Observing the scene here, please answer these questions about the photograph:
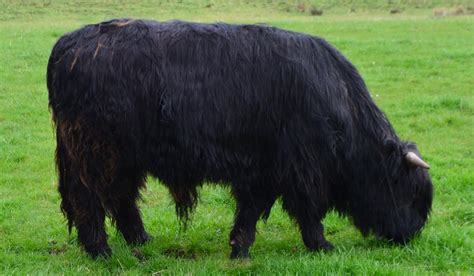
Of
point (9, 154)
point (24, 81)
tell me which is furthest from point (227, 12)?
point (9, 154)

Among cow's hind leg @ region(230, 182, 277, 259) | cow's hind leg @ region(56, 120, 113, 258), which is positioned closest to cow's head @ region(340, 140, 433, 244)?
cow's hind leg @ region(230, 182, 277, 259)

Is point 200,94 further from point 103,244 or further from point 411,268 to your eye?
point 411,268

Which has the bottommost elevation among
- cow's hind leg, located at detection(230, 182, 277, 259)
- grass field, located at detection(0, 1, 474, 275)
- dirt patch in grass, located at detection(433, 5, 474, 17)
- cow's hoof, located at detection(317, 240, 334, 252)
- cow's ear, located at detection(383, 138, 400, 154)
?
dirt patch in grass, located at detection(433, 5, 474, 17)

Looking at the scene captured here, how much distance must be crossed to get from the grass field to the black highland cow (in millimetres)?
372

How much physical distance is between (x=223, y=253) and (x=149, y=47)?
200cm

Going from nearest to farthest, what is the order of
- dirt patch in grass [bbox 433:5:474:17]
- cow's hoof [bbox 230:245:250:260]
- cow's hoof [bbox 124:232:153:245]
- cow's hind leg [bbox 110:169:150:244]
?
1. cow's hoof [bbox 230:245:250:260]
2. cow's hind leg [bbox 110:169:150:244]
3. cow's hoof [bbox 124:232:153:245]
4. dirt patch in grass [bbox 433:5:474:17]

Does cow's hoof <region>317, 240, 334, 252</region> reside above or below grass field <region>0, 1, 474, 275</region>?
above

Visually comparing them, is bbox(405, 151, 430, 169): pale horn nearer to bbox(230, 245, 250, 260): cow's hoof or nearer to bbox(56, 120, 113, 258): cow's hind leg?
bbox(230, 245, 250, 260): cow's hoof

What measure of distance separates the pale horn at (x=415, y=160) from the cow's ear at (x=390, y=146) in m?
0.12

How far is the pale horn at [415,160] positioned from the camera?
5.70 m

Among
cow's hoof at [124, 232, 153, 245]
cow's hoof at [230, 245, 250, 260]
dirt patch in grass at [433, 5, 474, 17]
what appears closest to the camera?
cow's hoof at [230, 245, 250, 260]

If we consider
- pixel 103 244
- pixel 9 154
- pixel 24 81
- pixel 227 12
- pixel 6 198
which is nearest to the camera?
pixel 103 244

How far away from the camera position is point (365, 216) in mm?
6039

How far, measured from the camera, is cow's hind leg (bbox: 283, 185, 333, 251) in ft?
18.8
